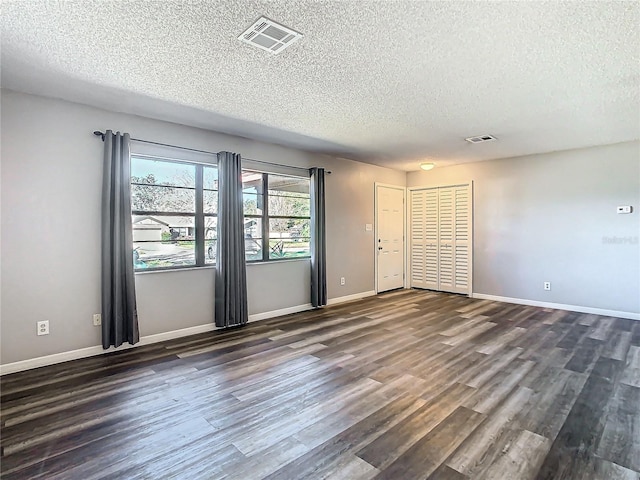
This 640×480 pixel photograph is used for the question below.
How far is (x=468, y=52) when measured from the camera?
2.51 metres

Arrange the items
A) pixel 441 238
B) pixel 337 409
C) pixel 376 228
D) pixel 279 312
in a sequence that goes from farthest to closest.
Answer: pixel 441 238 → pixel 376 228 → pixel 279 312 → pixel 337 409

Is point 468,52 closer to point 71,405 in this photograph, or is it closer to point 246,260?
point 246,260

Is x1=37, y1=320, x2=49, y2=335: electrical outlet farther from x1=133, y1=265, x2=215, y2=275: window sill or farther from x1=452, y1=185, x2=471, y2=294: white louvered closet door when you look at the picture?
x1=452, y1=185, x2=471, y2=294: white louvered closet door

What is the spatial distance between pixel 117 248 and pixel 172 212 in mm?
783

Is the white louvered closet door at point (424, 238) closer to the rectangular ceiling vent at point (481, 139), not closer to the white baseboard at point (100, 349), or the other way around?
the rectangular ceiling vent at point (481, 139)

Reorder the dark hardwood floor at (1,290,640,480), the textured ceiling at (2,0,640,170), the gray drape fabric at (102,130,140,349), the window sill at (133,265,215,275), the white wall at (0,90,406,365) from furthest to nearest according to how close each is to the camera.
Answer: the window sill at (133,265,215,275)
the gray drape fabric at (102,130,140,349)
the white wall at (0,90,406,365)
the textured ceiling at (2,0,640,170)
the dark hardwood floor at (1,290,640,480)

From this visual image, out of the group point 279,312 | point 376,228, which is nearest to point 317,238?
point 279,312

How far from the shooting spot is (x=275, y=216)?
523 cm

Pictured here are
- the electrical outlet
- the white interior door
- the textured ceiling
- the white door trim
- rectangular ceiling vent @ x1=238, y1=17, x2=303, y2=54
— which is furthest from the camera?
the white interior door

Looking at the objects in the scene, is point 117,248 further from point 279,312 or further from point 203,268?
point 279,312

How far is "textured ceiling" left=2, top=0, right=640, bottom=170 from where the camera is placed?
2.06 m

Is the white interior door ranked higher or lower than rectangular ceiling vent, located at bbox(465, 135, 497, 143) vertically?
lower

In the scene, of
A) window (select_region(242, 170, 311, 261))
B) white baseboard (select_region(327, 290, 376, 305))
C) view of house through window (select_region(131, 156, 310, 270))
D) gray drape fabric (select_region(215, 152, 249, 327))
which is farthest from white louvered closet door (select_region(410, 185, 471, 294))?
gray drape fabric (select_region(215, 152, 249, 327))

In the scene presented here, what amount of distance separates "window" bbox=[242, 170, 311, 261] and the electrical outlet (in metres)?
2.34
